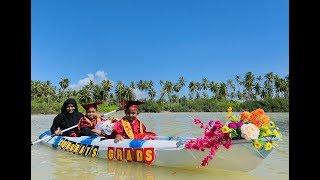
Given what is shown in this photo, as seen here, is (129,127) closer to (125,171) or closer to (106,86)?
(125,171)

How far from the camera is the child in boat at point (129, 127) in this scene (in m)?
8.18

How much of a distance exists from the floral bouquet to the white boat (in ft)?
0.31

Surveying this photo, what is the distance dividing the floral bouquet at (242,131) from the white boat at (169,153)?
94mm

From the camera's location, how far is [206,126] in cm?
649

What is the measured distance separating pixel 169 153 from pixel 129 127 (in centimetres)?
139

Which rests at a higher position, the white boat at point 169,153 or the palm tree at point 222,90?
the palm tree at point 222,90

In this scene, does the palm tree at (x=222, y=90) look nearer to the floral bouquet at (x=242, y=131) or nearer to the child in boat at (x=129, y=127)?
the child in boat at (x=129, y=127)

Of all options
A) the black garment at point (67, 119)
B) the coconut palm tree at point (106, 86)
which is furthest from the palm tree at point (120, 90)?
the black garment at point (67, 119)

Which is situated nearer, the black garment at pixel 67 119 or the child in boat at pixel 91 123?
the child in boat at pixel 91 123

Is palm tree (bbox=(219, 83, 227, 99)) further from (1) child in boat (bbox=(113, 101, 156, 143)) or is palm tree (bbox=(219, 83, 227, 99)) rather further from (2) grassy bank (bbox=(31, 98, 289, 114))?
(1) child in boat (bbox=(113, 101, 156, 143))
